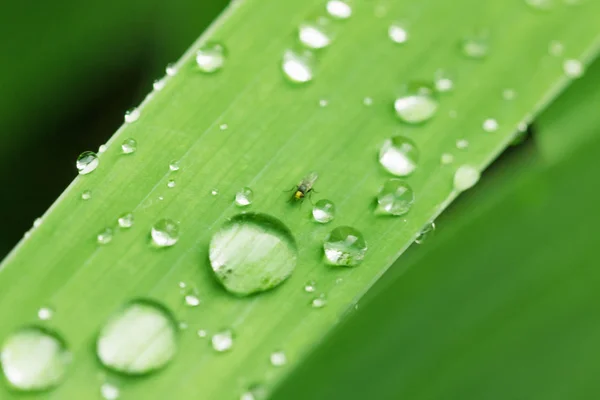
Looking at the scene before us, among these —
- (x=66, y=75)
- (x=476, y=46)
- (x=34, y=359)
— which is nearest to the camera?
(x=34, y=359)

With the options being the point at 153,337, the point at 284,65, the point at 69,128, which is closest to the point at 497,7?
the point at 284,65

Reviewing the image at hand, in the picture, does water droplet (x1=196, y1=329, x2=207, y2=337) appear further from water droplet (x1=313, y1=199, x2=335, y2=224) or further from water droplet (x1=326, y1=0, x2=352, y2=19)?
water droplet (x1=326, y1=0, x2=352, y2=19)

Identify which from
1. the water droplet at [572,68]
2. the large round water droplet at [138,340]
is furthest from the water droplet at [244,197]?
the water droplet at [572,68]

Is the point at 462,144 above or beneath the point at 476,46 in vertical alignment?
beneath

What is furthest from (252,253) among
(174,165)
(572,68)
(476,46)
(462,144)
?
(572,68)

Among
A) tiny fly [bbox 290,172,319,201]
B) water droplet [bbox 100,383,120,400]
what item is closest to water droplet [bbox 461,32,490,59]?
tiny fly [bbox 290,172,319,201]

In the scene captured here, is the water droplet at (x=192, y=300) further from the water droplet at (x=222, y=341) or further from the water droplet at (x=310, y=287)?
the water droplet at (x=310, y=287)

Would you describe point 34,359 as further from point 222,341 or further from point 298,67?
point 298,67
